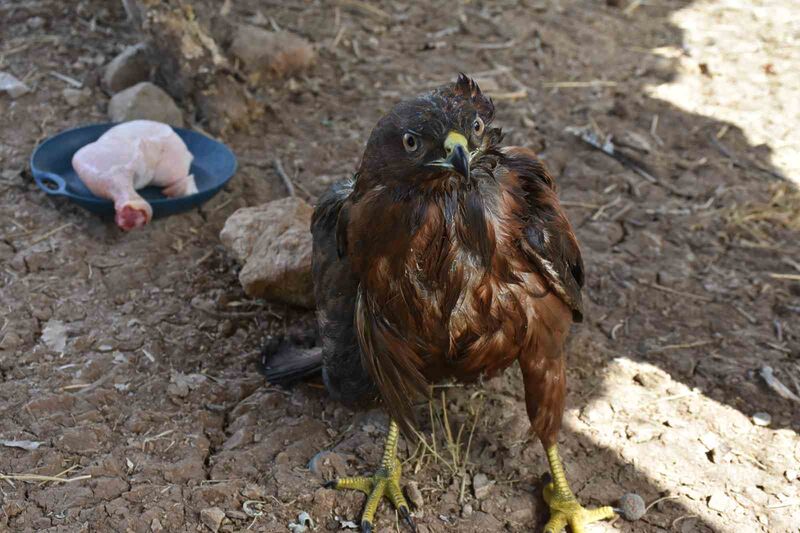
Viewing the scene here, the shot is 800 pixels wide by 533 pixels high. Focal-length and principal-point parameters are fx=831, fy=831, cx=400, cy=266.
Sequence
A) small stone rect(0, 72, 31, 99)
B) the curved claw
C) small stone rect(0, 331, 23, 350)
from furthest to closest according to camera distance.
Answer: small stone rect(0, 72, 31, 99) → small stone rect(0, 331, 23, 350) → the curved claw

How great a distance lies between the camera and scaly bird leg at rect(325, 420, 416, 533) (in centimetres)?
328

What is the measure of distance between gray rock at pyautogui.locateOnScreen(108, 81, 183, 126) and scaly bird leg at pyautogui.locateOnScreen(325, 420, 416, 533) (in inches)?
113

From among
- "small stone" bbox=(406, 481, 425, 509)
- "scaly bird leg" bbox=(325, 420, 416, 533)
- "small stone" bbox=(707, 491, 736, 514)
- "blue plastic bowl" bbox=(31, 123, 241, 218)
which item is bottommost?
"small stone" bbox=(406, 481, 425, 509)

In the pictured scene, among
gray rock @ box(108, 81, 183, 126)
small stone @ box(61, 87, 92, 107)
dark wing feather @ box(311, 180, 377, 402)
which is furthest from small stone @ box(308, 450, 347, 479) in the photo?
small stone @ box(61, 87, 92, 107)

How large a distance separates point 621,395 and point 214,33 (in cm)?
385

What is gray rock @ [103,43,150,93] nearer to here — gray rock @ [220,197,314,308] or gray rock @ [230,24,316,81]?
gray rock @ [230,24,316,81]

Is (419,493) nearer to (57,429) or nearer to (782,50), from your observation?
(57,429)

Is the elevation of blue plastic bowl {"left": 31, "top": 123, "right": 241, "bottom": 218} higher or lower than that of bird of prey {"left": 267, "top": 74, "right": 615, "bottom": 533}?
lower

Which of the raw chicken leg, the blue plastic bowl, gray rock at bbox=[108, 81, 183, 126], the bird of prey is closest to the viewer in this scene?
the bird of prey

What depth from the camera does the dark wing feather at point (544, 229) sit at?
3.05m

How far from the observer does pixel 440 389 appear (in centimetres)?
389

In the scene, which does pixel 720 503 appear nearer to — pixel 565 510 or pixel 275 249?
pixel 565 510

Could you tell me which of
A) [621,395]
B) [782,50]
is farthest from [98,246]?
[782,50]

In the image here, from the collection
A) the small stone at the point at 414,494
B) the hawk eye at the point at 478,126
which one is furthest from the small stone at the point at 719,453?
the hawk eye at the point at 478,126
